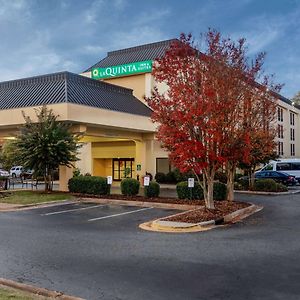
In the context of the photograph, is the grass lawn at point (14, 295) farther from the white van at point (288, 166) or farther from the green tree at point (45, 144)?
the white van at point (288, 166)

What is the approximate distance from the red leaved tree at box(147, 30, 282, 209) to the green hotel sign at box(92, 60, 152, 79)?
20.8 m

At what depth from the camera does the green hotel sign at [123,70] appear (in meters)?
36.3

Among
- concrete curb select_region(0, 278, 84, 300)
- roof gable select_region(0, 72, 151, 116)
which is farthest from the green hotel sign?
concrete curb select_region(0, 278, 84, 300)

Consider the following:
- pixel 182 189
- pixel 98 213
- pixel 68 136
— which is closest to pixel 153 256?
pixel 98 213

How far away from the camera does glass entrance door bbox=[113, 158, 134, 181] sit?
126 ft

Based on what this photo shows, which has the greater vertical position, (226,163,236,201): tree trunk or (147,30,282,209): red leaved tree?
(147,30,282,209): red leaved tree

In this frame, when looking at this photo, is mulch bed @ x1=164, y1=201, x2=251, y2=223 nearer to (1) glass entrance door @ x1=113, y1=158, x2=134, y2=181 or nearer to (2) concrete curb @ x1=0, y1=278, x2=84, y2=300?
(2) concrete curb @ x1=0, y1=278, x2=84, y2=300

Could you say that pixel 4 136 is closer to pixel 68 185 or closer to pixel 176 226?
pixel 68 185

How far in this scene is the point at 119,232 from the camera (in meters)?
11.9

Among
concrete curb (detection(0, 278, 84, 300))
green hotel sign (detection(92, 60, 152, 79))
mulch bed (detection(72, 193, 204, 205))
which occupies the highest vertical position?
green hotel sign (detection(92, 60, 152, 79))

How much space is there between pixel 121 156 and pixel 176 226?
25.8 metres

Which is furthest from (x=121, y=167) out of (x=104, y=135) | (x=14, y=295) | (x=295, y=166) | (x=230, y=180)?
(x=14, y=295)

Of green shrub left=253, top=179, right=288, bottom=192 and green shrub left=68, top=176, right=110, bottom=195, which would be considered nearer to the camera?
green shrub left=68, top=176, right=110, bottom=195

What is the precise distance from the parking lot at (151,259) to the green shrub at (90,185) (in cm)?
871
